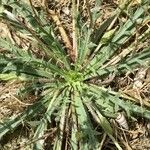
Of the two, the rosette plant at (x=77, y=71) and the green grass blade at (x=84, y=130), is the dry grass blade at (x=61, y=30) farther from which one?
the green grass blade at (x=84, y=130)

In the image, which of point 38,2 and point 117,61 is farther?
point 38,2

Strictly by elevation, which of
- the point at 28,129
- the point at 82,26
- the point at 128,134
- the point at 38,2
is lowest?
the point at 128,134

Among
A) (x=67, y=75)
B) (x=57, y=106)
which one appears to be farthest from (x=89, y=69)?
(x=57, y=106)

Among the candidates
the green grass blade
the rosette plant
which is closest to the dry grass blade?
the rosette plant

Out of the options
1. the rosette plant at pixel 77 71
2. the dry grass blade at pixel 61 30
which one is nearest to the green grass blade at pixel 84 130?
the rosette plant at pixel 77 71

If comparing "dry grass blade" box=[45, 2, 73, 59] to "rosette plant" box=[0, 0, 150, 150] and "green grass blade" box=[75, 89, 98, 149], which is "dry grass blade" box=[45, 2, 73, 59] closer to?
"rosette plant" box=[0, 0, 150, 150]

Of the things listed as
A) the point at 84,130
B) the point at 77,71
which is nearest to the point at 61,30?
the point at 77,71

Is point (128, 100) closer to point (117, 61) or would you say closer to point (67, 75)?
point (117, 61)

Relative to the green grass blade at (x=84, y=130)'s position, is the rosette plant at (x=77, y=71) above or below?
above
